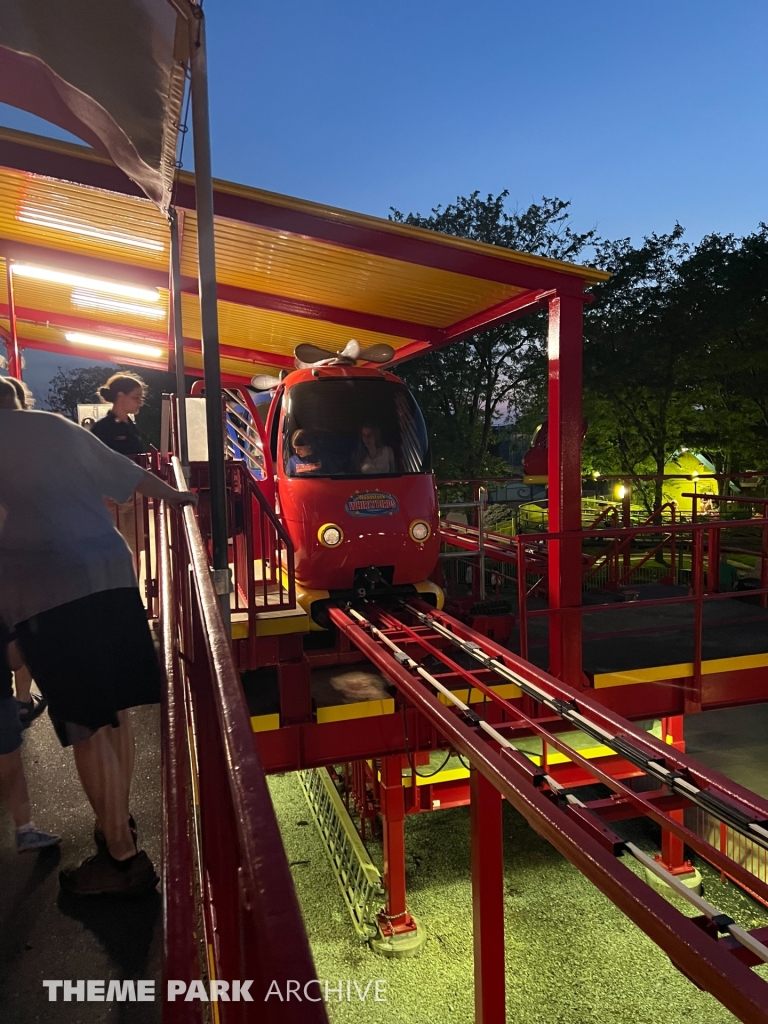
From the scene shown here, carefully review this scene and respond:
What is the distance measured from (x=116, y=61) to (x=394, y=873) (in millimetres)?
7990

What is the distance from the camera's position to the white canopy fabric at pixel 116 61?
2482mm

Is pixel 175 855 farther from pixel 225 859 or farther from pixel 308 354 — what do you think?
pixel 308 354

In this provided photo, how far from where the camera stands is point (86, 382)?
2082 inches

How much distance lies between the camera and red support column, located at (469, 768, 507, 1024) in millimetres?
2857

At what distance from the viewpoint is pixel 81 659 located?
8.86 ft

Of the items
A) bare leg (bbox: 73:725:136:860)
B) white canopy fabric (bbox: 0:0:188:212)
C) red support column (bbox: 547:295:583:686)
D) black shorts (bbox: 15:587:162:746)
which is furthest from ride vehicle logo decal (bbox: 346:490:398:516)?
bare leg (bbox: 73:725:136:860)

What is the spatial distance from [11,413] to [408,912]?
8199 millimetres

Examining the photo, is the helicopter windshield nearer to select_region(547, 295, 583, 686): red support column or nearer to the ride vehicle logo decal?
the ride vehicle logo decal

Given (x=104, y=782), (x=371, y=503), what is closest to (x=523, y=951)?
(x=371, y=503)

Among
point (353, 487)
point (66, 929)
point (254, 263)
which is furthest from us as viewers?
point (254, 263)

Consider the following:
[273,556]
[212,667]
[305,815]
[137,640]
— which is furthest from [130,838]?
[305,815]

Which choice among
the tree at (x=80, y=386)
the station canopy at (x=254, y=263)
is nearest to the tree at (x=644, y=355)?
the station canopy at (x=254, y=263)

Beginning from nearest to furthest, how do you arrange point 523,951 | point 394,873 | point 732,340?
point 394,873 < point 523,951 < point 732,340

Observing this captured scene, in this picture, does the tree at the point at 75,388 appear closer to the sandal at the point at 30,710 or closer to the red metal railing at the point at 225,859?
the sandal at the point at 30,710
